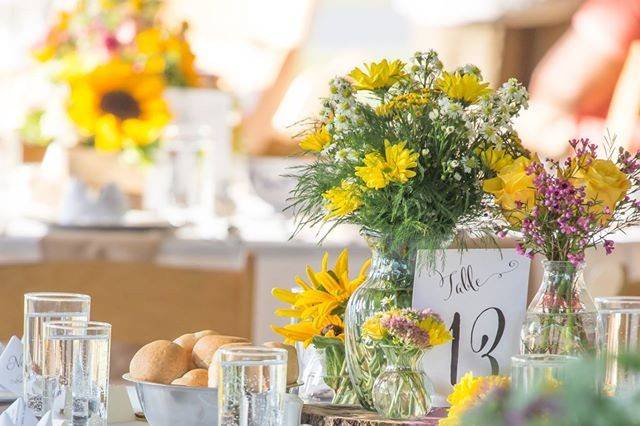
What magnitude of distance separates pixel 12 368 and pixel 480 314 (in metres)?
0.47

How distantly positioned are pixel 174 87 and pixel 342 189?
184 centimetres

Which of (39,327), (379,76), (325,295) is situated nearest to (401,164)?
(379,76)

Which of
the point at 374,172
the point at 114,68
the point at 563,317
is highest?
the point at 114,68

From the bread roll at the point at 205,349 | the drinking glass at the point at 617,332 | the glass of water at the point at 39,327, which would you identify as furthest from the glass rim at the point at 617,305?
the glass of water at the point at 39,327

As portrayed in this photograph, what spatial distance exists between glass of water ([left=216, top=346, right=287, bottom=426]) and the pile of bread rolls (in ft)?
0.46

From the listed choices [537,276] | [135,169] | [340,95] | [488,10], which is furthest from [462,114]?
[488,10]

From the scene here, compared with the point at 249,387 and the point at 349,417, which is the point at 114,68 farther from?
the point at 249,387

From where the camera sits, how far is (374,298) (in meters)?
1.05

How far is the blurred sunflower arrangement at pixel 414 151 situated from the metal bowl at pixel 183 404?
0.19m

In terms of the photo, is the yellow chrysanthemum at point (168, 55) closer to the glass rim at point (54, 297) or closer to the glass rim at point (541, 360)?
the glass rim at point (54, 297)

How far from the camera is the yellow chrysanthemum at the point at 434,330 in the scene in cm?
99

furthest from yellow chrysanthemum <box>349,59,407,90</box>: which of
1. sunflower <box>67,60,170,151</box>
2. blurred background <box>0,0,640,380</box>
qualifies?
sunflower <box>67,60,170,151</box>

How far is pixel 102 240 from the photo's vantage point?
8.07 feet

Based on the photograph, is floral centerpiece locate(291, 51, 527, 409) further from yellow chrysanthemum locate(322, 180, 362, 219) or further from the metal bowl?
the metal bowl
